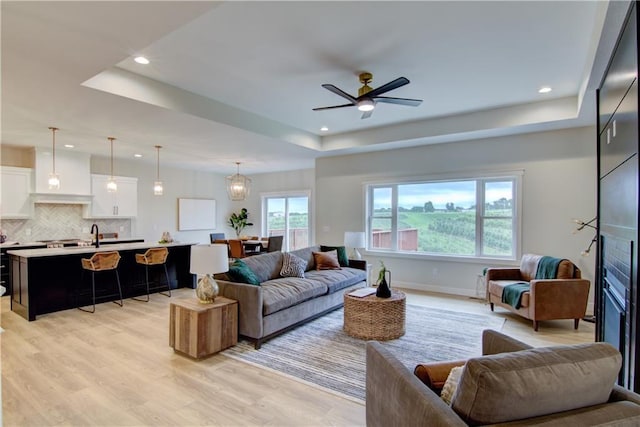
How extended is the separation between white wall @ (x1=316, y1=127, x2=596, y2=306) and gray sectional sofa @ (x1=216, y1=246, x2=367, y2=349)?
162 centimetres

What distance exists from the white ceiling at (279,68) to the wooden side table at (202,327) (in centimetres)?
234

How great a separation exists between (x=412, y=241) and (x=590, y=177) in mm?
2911

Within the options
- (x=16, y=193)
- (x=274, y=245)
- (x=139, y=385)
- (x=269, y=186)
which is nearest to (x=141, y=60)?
(x=139, y=385)

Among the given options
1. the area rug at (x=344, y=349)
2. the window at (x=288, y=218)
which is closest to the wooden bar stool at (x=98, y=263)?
the area rug at (x=344, y=349)

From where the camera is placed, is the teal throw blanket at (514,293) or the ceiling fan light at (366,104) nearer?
the ceiling fan light at (366,104)

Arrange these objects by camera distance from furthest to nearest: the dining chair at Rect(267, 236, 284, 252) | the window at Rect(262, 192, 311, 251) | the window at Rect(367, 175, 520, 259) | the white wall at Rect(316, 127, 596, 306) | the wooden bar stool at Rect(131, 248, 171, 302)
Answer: the window at Rect(262, 192, 311, 251)
the dining chair at Rect(267, 236, 284, 252)
the window at Rect(367, 175, 520, 259)
the wooden bar stool at Rect(131, 248, 171, 302)
the white wall at Rect(316, 127, 596, 306)

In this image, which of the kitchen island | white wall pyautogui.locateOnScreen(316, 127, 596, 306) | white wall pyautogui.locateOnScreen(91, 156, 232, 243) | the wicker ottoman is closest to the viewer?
the wicker ottoman

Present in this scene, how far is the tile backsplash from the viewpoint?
6297 millimetres

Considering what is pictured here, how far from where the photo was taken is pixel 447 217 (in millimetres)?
6172

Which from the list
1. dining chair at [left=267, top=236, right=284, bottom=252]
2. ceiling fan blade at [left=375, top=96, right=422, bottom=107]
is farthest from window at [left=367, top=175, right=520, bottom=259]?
ceiling fan blade at [left=375, top=96, right=422, bottom=107]

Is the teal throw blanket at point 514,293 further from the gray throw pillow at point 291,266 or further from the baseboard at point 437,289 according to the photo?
the gray throw pillow at point 291,266

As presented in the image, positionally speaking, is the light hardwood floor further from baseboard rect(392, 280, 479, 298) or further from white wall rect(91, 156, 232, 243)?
white wall rect(91, 156, 232, 243)

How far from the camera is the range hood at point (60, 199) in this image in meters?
6.30

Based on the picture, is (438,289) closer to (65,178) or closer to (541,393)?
(541,393)
